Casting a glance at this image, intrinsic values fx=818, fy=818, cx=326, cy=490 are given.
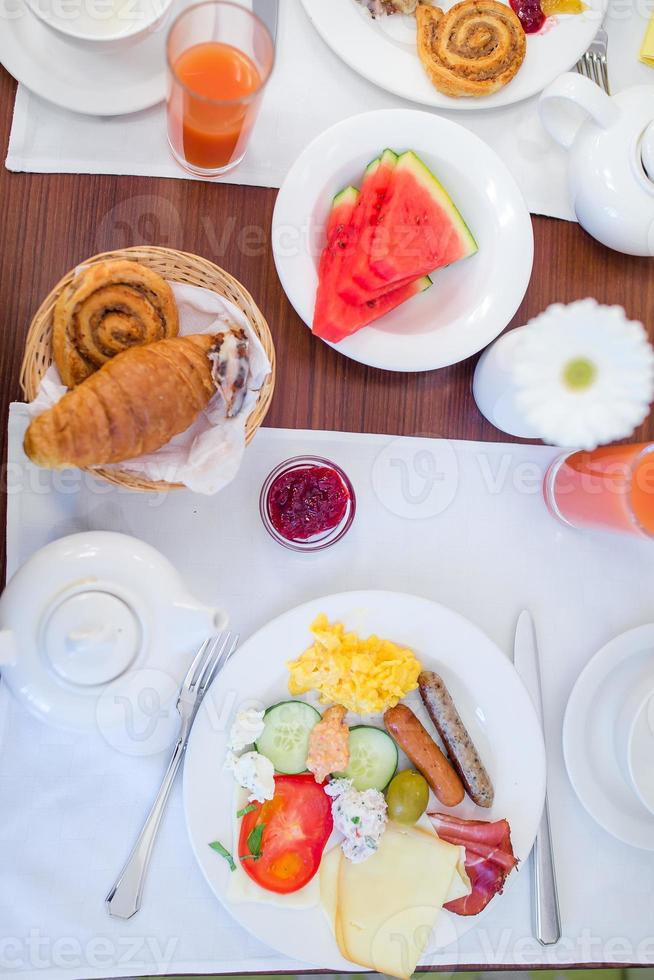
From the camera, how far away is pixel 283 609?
120 centimetres

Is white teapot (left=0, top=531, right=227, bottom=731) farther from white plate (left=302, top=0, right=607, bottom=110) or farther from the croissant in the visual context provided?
white plate (left=302, top=0, right=607, bottom=110)

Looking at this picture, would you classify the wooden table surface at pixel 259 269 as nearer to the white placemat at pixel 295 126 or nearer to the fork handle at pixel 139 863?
the white placemat at pixel 295 126

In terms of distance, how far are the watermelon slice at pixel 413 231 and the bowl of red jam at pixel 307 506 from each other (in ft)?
0.90

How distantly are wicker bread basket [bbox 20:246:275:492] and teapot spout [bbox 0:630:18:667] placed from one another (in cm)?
23

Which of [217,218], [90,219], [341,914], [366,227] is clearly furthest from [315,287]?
[341,914]

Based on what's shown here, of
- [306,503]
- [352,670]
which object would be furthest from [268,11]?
[352,670]

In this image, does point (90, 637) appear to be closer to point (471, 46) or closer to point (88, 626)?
point (88, 626)

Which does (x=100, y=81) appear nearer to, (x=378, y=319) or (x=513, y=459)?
(x=378, y=319)

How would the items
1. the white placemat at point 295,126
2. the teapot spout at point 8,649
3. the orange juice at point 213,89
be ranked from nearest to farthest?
the teapot spout at point 8,649
the orange juice at point 213,89
the white placemat at point 295,126

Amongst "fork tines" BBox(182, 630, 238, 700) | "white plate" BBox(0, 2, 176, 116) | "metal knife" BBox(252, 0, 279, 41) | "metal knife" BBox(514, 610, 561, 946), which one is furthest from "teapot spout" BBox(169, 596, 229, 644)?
"metal knife" BBox(252, 0, 279, 41)

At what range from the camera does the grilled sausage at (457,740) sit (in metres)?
1.14

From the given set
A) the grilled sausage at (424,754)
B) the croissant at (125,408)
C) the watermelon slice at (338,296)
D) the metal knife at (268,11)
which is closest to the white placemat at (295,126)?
the metal knife at (268,11)

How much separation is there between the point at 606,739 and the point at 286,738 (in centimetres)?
48

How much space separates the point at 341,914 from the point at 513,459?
27.4 inches
